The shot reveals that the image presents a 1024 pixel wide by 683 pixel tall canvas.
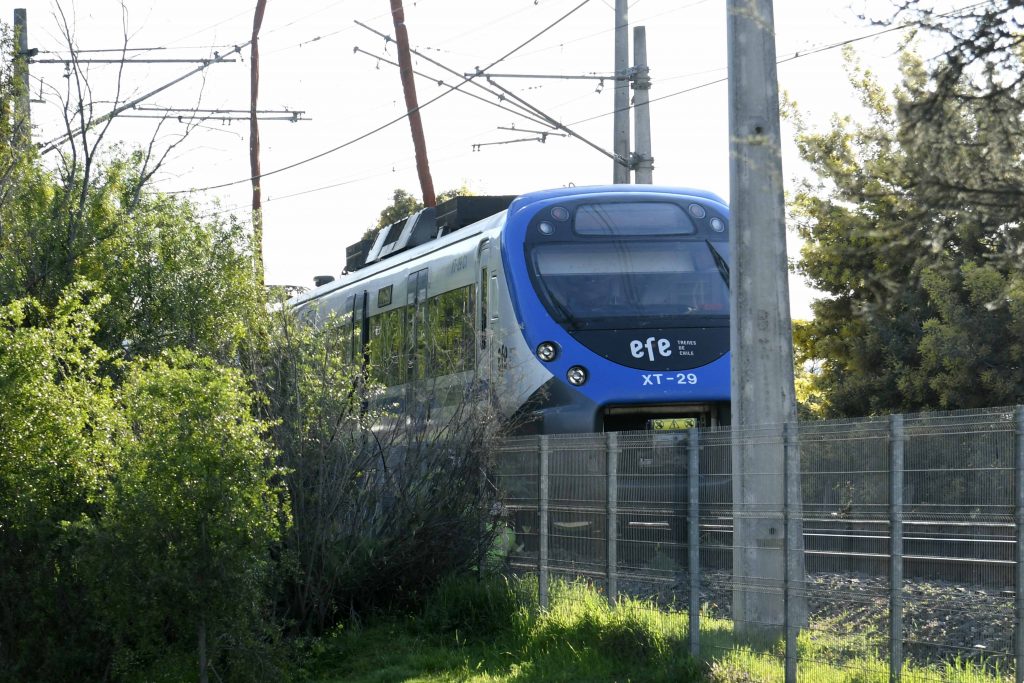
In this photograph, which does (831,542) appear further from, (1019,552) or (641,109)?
(641,109)

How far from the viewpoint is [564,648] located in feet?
34.7

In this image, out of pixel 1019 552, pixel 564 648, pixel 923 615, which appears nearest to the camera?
pixel 1019 552

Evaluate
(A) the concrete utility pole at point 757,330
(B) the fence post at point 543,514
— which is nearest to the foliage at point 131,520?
(B) the fence post at point 543,514

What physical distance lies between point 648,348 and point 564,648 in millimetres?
5416

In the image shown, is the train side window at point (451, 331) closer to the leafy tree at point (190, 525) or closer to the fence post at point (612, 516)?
the fence post at point (612, 516)

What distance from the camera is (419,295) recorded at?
1805cm

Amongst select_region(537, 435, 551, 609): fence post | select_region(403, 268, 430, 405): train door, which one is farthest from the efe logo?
select_region(537, 435, 551, 609): fence post

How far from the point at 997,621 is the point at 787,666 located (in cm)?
157

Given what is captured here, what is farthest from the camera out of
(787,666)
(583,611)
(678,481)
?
(583,611)

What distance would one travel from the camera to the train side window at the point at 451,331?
14.4 metres

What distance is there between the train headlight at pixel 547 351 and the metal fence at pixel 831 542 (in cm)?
348

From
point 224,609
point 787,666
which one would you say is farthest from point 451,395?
point 787,666

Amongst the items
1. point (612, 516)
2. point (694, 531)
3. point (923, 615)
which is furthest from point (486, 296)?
point (923, 615)

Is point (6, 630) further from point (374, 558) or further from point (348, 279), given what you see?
point (348, 279)
